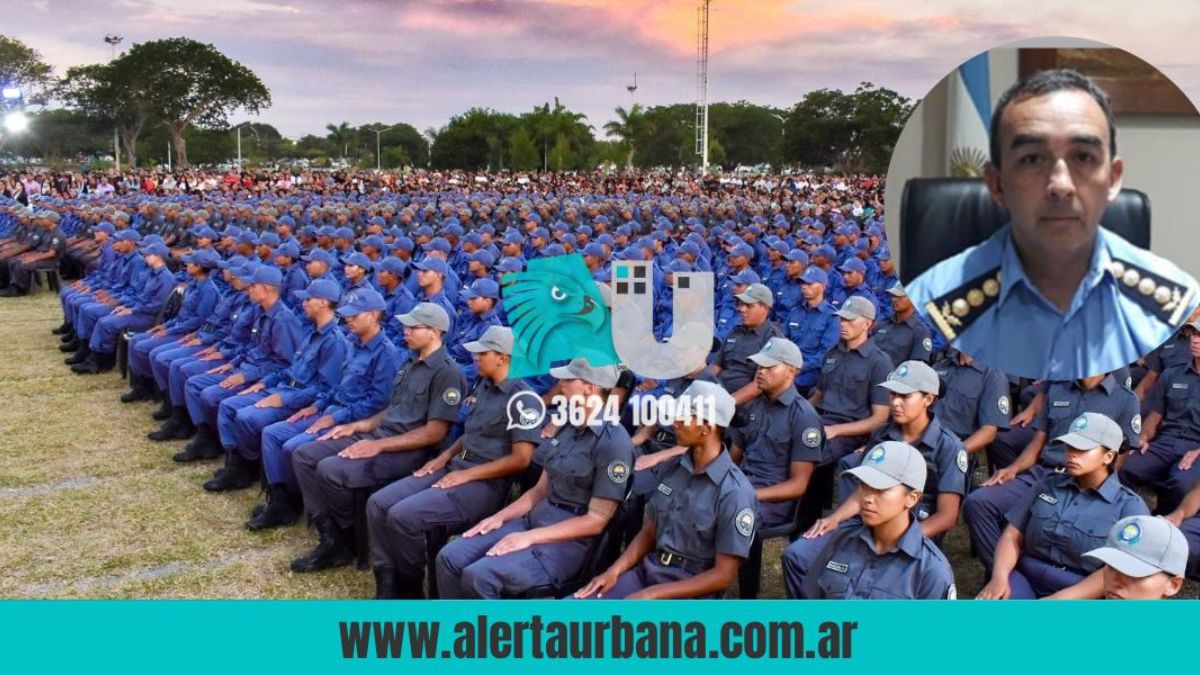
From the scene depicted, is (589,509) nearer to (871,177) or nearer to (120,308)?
(871,177)

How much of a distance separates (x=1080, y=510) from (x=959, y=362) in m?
0.84

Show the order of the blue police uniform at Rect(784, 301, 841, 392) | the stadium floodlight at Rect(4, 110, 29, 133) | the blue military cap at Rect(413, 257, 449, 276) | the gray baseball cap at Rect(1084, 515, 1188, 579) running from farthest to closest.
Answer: the blue military cap at Rect(413, 257, 449, 276), the blue police uniform at Rect(784, 301, 841, 392), the stadium floodlight at Rect(4, 110, 29, 133), the gray baseball cap at Rect(1084, 515, 1188, 579)

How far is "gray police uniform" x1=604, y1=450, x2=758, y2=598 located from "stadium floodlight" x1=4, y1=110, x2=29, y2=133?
2.85 m

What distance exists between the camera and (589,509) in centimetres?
369

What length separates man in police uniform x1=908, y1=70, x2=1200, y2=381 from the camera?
6.79 feet

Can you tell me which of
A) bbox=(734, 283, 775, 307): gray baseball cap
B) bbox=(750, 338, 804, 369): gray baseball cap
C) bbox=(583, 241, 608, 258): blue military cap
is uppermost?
bbox=(583, 241, 608, 258): blue military cap

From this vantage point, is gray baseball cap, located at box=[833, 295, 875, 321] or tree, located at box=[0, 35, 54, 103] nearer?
tree, located at box=[0, 35, 54, 103]

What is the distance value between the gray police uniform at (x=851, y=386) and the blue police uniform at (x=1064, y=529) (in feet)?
3.91

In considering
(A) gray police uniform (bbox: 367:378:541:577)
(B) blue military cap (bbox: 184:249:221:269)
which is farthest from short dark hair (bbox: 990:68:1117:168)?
(B) blue military cap (bbox: 184:249:221:269)

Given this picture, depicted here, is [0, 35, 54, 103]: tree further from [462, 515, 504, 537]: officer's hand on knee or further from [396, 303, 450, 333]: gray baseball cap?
[462, 515, 504, 537]: officer's hand on knee

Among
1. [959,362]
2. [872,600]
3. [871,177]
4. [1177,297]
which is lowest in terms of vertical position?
[872,600]

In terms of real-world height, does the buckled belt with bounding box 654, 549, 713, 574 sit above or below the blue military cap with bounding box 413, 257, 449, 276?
below

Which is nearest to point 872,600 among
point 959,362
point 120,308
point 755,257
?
point 959,362

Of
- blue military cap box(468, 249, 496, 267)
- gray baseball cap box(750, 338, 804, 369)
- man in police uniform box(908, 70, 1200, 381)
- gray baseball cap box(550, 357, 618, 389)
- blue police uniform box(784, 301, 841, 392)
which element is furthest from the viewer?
blue military cap box(468, 249, 496, 267)
